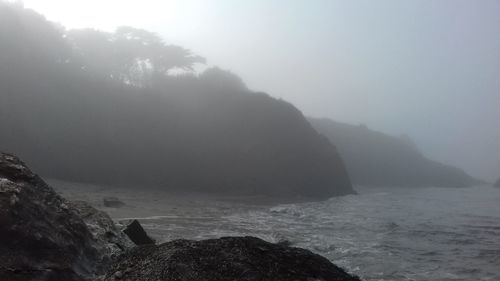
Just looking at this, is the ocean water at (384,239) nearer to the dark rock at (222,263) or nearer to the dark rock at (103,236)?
the dark rock at (103,236)

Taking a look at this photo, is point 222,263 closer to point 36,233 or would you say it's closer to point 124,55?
point 36,233

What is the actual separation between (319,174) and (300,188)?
4635mm

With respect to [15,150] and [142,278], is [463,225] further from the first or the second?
[15,150]

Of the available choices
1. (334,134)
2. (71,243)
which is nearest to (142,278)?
(71,243)

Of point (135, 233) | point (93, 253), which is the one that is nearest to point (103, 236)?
point (93, 253)

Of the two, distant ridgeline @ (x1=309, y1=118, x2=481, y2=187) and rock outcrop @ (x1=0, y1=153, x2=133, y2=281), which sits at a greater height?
distant ridgeline @ (x1=309, y1=118, x2=481, y2=187)

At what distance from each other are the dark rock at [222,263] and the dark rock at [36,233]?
1100mm

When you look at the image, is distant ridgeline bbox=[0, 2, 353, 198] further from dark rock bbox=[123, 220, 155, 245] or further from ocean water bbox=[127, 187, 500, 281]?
dark rock bbox=[123, 220, 155, 245]

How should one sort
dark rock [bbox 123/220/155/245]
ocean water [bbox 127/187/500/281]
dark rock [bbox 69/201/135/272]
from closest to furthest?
dark rock [bbox 69/201/135/272], dark rock [bbox 123/220/155/245], ocean water [bbox 127/187/500/281]

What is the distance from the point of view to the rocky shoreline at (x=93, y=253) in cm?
355

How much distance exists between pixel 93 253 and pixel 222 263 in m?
2.72

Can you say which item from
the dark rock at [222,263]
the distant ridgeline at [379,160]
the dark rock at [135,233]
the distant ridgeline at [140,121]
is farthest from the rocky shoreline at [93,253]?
the distant ridgeline at [379,160]

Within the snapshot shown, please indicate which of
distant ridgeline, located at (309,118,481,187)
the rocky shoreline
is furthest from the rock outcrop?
distant ridgeline, located at (309,118,481,187)

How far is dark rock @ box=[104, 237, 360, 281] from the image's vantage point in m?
3.47
